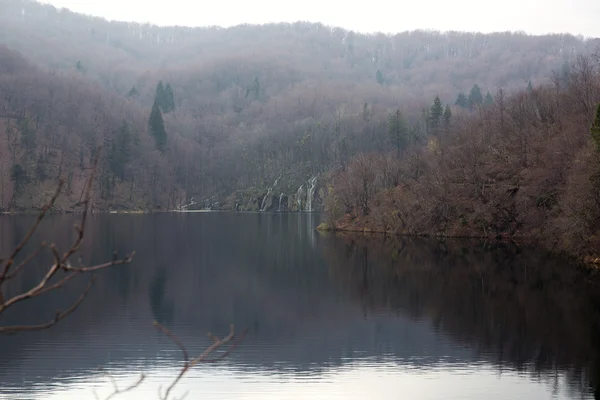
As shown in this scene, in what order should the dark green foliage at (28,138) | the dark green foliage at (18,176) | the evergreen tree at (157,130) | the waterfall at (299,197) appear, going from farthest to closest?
the evergreen tree at (157,130), the waterfall at (299,197), the dark green foliage at (28,138), the dark green foliage at (18,176)

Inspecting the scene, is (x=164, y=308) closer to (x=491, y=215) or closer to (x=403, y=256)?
(x=403, y=256)

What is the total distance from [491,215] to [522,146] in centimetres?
874

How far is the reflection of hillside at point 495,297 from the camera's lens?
82.1 feet

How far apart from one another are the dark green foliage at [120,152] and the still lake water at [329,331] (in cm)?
12031

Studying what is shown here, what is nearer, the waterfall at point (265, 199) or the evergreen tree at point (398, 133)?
the evergreen tree at point (398, 133)

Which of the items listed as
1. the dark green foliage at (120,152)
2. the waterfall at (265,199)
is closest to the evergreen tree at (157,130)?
the dark green foliage at (120,152)

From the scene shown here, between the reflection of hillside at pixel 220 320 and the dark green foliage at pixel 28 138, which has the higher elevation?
the dark green foliage at pixel 28 138

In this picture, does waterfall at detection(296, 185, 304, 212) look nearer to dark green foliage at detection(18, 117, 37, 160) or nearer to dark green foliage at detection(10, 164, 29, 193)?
dark green foliage at detection(10, 164, 29, 193)

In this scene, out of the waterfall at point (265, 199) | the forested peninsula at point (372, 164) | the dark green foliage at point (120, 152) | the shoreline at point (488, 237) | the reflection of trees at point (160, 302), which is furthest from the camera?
the waterfall at point (265, 199)

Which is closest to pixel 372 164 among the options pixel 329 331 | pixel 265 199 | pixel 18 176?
pixel 329 331

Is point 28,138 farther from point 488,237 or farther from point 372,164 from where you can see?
point 488,237

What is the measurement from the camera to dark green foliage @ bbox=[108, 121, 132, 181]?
559ft

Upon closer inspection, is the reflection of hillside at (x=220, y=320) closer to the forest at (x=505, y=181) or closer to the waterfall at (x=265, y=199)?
the forest at (x=505, y=181)

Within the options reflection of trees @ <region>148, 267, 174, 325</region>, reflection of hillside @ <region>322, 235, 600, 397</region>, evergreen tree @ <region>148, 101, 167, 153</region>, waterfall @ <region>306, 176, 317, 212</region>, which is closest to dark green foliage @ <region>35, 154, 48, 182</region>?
evergreen tree @ <region>148, 101, 167, 153</region>
